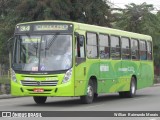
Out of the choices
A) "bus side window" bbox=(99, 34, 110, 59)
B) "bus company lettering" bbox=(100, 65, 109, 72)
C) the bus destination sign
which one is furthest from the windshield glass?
"bus company lettering" bbox=(100, 65, 109, 72)

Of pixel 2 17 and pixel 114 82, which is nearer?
pixel 114 82

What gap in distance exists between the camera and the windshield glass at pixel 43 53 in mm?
19062

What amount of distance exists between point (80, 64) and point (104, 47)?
9.01 ft

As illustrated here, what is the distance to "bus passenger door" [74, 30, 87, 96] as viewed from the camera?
19.2m

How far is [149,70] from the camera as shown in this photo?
28.3 meters

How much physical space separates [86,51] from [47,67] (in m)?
1.88

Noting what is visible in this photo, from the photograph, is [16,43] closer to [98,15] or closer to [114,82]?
[114,82]

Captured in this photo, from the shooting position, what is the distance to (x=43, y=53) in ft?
63.3

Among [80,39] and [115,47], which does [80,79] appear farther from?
[115,47]

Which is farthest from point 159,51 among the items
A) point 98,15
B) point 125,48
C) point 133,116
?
point 133,116

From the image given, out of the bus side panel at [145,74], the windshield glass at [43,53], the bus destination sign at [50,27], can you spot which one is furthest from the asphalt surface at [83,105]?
the bus side panel at [145,74]

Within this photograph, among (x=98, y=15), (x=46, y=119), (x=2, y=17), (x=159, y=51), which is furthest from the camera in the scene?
(x=159, y=51)

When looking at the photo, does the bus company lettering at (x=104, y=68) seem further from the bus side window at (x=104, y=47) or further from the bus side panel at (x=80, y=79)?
the bus side panel at (x=80, y=79)

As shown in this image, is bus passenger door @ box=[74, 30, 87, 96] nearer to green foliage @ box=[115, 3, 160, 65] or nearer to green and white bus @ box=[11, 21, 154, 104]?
green and white bus @ box=[11, 21, 154, 104]
